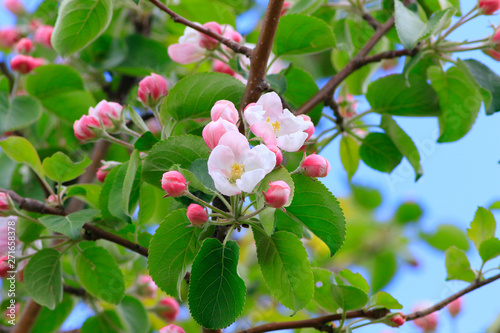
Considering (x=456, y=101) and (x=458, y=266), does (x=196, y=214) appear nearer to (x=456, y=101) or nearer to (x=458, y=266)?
(x=458, y=266)

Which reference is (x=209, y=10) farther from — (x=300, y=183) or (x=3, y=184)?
(x=300, y=183)

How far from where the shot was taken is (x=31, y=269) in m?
0.93

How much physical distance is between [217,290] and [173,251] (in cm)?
8

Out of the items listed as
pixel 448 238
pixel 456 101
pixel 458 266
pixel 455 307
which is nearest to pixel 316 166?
pixel 458 266

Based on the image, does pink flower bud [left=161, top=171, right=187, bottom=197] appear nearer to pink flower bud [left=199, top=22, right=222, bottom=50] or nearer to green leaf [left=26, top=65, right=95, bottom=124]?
pink flower bud [left=199, top=22, right=222, bottom=50]

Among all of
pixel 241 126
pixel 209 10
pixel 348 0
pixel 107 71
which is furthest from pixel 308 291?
pixel 107 71

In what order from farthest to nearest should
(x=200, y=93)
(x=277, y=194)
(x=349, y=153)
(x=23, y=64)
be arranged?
1. (x=23, y=64)
2. (x=349, y=153)
3. (x=200, y=93)
4. (x=277, y=194)

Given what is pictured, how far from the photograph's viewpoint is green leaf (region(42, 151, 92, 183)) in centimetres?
95

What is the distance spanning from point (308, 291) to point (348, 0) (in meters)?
0.76

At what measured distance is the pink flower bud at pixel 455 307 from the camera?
48.8 inches

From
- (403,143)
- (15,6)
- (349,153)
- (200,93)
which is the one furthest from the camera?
(15,6)

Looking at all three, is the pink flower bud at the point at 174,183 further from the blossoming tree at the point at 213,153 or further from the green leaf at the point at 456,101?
the green leaf at the point at 456,101

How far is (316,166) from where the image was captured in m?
0.69

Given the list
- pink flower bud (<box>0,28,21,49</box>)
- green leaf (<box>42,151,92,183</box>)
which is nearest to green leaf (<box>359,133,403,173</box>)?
green leaf (<box>42,151,92,183</box>)
